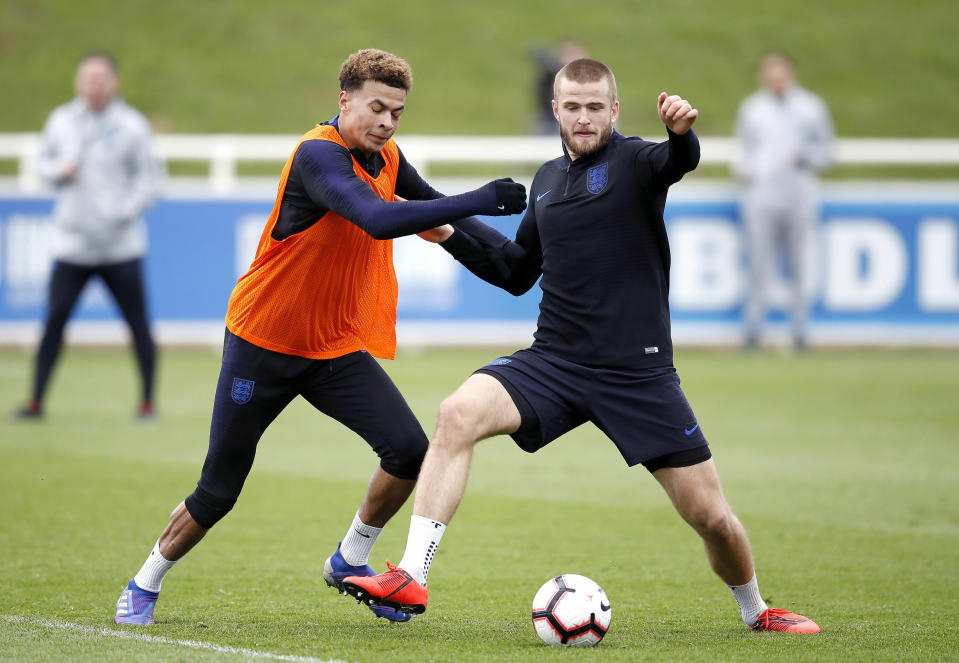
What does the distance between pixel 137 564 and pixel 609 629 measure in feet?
8.00

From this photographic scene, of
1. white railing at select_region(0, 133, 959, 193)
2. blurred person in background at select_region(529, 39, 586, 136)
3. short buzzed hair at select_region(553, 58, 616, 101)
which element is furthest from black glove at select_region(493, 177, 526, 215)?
blurred person in background at select_region(529, 39, 586, 136)

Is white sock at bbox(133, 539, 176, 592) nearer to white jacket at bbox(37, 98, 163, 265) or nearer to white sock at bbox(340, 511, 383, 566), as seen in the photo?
white sock at bbox(340, 511, 383, 566)

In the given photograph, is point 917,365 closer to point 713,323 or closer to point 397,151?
point 713,323

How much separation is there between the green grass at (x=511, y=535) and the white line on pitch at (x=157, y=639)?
40mm

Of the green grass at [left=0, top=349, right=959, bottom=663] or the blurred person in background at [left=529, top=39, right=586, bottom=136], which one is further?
the blurred person in background at [left=529, top=39, right=586, bottom=136]

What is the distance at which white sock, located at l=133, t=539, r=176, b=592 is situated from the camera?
5.38m

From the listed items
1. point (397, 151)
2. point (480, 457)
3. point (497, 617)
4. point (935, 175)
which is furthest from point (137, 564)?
point (935, 175)

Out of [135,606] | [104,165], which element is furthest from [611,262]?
[104,165]

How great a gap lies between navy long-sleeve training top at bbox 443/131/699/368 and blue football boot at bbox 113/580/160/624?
1.83 meters

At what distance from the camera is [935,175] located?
2589 centimetres

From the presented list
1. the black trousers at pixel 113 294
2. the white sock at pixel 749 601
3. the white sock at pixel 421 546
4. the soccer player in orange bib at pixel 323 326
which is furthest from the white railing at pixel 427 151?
the white sock at pixel 421 546

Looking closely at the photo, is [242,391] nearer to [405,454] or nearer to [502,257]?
[405,454]

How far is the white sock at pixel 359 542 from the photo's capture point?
5.67 metres

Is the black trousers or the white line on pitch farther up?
the black trousers
